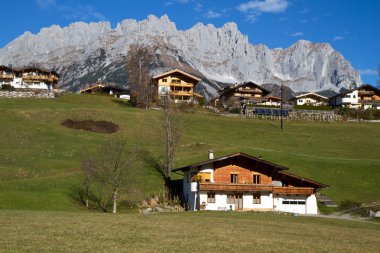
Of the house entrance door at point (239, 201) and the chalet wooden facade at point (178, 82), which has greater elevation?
the chalet wooden facade at point (178, 82)

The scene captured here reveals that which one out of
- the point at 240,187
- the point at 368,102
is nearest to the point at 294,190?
the point at 240,187

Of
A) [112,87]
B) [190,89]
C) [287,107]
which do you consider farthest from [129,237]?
[112,87]

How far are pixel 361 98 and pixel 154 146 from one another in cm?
9938

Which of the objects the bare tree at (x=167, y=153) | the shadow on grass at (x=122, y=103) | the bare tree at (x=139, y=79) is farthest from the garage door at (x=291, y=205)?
the shadow on grass at (x=122, y=103)

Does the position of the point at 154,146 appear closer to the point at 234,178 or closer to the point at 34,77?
the point at 234,178

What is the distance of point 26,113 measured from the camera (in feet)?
302

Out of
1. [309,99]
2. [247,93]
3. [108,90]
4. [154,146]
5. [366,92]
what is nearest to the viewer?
[154,146]

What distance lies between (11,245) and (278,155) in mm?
59299

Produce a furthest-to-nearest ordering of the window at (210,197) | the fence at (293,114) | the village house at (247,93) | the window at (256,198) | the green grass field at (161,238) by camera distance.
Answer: the village house at (247,93) < the fence at (293,114) < the window at (256,198) < the window at (210,197) < the green grass field at (161,238)

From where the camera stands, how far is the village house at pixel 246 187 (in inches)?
2222

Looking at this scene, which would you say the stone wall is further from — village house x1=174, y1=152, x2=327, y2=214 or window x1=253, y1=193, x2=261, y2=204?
window x1=253, y1=193, x2=261, y2=204

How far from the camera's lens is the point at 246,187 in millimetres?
56438

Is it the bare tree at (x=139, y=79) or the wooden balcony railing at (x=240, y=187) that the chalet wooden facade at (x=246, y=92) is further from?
the wooden balcony railing at (x=240, y=187)

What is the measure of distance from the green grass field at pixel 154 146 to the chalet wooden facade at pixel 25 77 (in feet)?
102
